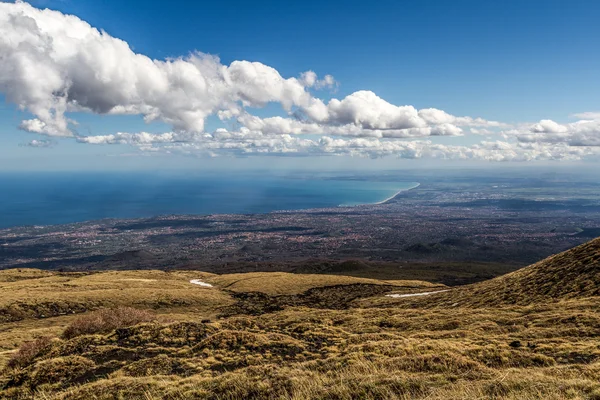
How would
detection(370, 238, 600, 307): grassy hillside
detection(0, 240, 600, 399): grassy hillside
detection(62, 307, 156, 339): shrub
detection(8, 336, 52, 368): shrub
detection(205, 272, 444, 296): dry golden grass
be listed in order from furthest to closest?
detection(205, 272, 444, 296): dry golden grass, detection(370, 238, 600, 307): grassy hillside, detection(62, 307, 156, 339): shrub, detection(8, 336, 52, 368): shrub, detection(0, 240, 600, 399): grassy hillside

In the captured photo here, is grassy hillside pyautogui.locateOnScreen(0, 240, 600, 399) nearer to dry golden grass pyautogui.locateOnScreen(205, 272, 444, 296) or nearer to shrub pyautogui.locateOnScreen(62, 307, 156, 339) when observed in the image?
shrub pyautogui.locateOnScreen(62, 307, 156, 339)

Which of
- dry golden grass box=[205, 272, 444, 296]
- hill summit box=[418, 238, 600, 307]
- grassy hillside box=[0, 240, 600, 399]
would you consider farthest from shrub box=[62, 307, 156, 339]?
dry golden grass box=[205, 272, 444, 296]

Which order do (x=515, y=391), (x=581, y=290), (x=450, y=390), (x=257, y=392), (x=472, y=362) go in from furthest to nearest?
(x=581, y=290) < (x=472, y=362) < (x=257, y=392) < (x=450, y=390) < (x=515, y=391)

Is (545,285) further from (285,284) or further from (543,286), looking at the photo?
(285,284)

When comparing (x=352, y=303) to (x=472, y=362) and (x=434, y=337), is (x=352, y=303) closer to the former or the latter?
(x=434, y=337)

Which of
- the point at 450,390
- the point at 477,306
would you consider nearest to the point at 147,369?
the point at 450,390

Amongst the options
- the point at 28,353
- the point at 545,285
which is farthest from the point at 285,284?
the point at 28,353
